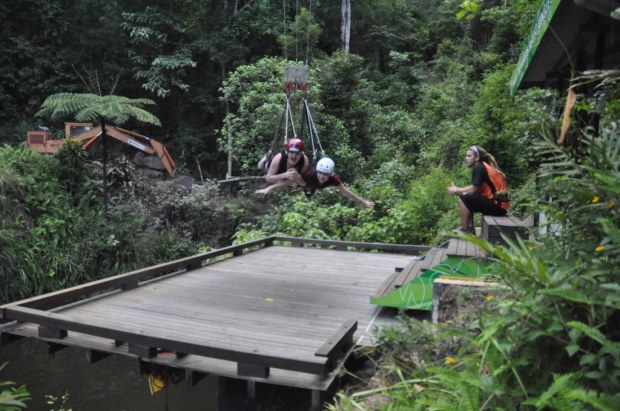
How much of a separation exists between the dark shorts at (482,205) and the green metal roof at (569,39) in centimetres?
128

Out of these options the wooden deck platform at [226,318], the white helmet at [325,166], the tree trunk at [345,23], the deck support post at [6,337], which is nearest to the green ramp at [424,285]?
the wooden deck platform at [226,318]

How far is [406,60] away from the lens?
2220cm

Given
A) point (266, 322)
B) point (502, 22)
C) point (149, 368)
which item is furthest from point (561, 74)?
point (502, 22)

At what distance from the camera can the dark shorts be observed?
5.97 metres

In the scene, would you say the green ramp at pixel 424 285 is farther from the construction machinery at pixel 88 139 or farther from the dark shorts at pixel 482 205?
the construction machinery at pixel 88 139

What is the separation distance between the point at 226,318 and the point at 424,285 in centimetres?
196

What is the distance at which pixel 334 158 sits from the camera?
13680 mm

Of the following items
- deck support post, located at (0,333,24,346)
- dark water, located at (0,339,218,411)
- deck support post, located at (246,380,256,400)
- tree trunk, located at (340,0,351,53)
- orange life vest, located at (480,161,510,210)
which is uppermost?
tree trunk, located at (340,0,351,53)

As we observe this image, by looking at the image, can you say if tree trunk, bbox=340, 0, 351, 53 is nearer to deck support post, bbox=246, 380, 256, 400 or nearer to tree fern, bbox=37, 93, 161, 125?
tree fern, bbox=37, 93, 161, 125

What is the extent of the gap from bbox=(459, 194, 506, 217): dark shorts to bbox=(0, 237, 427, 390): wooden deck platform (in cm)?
156

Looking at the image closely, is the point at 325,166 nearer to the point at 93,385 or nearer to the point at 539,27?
the point at 539,27

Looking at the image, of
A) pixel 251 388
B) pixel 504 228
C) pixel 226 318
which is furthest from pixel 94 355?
pixel 504 228

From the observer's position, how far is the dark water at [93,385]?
26.6ft

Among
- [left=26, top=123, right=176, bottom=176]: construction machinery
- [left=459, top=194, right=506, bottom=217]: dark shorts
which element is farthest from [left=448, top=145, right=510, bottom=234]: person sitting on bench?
[left=26, top=123, right=176, bottom=176]: construction machinery
